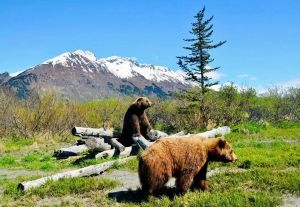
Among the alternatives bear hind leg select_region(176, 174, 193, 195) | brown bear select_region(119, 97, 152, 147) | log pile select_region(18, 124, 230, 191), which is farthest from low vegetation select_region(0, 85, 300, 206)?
brown bear select_region(119, 97, 152, 147)

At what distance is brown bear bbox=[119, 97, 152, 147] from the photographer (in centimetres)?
1244

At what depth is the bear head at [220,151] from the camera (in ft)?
21.5

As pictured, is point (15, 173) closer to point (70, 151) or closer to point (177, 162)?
point (70, 151)

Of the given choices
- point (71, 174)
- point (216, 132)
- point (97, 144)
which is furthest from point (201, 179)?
point (216, 132)

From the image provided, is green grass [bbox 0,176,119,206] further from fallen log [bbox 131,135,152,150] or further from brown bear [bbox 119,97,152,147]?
brown bear [bbox 119,97,152,147]

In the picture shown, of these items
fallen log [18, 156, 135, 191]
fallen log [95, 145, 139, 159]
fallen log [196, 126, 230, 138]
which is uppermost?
fallen log [196, 126, 230, 138]

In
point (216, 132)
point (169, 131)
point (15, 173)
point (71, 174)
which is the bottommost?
point (15, 173)

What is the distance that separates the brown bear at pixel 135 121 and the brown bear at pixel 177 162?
19.5ft

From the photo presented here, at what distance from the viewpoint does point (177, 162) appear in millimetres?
6000

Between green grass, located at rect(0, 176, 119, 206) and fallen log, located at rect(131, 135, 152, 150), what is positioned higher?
fallen log, located at rect(131, 135, 152, 150)

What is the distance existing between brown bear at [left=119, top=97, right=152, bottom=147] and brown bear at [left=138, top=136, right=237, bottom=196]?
5.95m

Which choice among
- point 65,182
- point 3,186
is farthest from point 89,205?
point 3,186

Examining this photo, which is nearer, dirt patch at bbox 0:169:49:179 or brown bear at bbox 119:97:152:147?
dirt patch at bbox 0:169:49:179

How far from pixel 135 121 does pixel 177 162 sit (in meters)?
6.59
